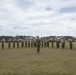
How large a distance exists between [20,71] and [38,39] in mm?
15525

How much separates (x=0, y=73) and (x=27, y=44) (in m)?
38.5

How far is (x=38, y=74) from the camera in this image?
1470cm

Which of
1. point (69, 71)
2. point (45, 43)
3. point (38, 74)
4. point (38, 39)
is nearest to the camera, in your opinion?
point (38, 74)

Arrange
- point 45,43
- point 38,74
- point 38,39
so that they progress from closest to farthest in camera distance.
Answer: point 38,74 → point 38,39 → point 45,43

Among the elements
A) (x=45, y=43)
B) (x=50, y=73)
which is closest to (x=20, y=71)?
(x=50, y=73)

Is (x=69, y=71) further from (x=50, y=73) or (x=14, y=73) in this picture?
(x=14, y=73)

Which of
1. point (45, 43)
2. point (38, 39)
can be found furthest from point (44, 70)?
point (45, 43)

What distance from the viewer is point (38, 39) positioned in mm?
30953

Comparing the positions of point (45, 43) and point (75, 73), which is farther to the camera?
point (45, 43)

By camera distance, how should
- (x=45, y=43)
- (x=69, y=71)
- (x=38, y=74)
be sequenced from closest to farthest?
1. (x=38, y=74)
2. (x=69, y=71)
3. (x=45, y=43)

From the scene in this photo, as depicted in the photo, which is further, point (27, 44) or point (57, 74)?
point (27, 44)

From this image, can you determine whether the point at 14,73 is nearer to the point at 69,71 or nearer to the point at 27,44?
the point at 69,71

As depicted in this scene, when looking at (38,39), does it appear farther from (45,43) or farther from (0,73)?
(45,43)

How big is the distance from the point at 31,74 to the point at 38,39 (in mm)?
16342
